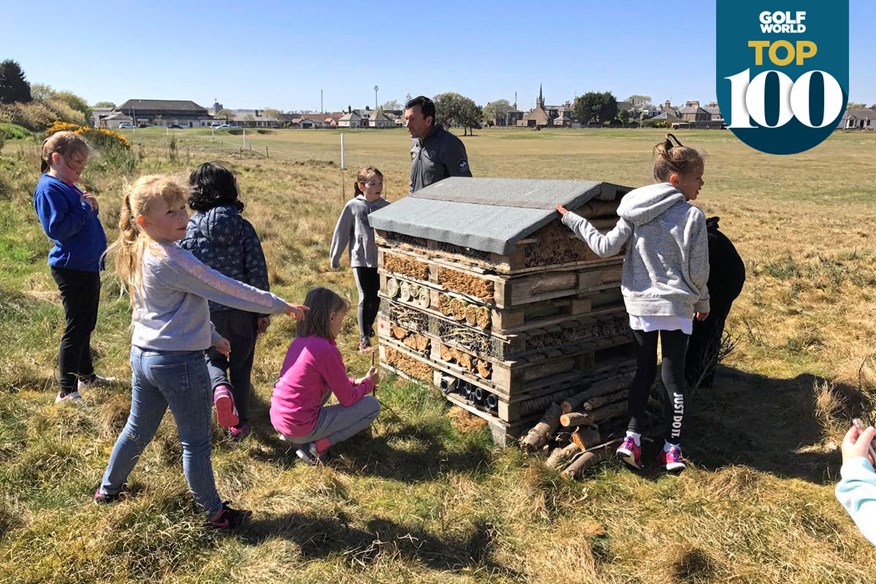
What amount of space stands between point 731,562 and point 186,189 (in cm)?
345

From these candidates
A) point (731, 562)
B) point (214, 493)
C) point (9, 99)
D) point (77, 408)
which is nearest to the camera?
point (731, 562)

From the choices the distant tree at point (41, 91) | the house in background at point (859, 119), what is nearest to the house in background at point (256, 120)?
the distant tree at point (41, 91)

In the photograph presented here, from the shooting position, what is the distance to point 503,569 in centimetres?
313

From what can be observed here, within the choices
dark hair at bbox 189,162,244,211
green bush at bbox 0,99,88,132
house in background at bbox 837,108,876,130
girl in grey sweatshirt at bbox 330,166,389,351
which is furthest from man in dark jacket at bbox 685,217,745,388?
house in background at bbox 837,108,876,130

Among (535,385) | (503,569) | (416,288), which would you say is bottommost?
(503,569)

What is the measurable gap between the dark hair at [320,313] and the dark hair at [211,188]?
98cm

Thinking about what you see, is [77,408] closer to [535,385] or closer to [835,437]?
[535,385]

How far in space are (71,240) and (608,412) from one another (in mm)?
4272

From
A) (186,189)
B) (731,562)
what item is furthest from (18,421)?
(731,562)

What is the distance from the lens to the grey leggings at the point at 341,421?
4086 millimetres

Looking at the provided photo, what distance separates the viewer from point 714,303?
4.90m

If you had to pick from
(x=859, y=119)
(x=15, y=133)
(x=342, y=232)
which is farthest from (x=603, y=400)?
(x=859, y=119)

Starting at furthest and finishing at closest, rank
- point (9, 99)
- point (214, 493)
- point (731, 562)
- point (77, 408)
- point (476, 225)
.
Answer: point (9, 99), point (77, 408), point (476, 225), point (214, 493), point (731, 562)

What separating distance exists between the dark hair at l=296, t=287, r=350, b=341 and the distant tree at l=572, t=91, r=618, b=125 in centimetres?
13726
